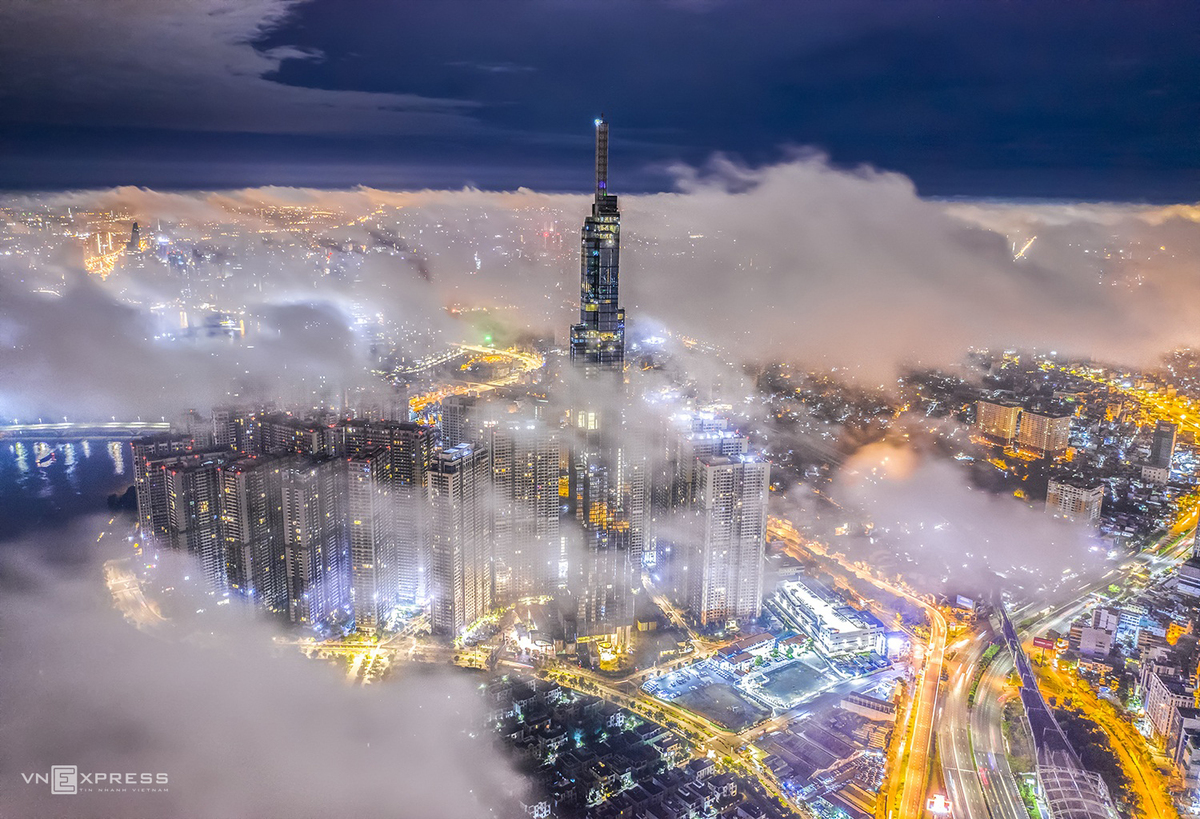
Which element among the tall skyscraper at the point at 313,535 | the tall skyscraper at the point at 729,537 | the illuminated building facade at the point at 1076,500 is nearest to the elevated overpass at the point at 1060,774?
the tall skyscraper at the point at 729,537

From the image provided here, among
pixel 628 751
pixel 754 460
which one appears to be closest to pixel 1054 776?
pixel 628 751

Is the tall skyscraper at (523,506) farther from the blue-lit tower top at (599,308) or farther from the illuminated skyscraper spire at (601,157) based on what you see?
the illuminated skyscraper spire at (601,157)

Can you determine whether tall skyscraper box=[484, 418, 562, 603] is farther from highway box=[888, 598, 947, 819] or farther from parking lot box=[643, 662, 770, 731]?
highway box=[888, 598, 947, 819]

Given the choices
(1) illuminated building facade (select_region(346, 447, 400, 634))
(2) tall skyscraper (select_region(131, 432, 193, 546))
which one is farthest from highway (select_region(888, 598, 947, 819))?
(2) tall skyscraper (select_region(131, 432, 193, 546))

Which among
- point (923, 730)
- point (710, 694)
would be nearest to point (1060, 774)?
point (923, 730)

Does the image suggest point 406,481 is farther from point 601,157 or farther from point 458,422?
point 601,157
